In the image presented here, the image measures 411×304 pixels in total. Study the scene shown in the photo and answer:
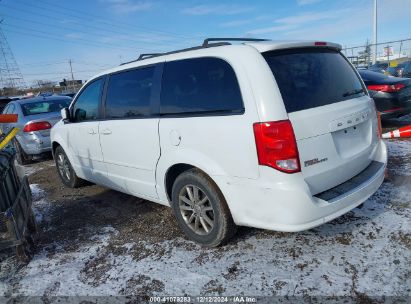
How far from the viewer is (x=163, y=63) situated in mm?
3682

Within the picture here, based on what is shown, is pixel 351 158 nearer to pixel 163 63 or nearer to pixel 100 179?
pixel 163 63

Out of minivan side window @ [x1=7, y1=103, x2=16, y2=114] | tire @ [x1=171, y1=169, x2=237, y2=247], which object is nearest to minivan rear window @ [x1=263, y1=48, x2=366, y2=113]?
tire @ [x1=171, y1=169, x2=237, y2=247]

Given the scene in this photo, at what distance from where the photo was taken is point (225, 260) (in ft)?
10.4

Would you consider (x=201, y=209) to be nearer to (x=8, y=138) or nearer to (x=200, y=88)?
(x=200, y=88)

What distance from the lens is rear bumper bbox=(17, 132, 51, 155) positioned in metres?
7.98

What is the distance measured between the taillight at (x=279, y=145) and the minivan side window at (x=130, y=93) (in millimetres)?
1483

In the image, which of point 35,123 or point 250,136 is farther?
point 35,123

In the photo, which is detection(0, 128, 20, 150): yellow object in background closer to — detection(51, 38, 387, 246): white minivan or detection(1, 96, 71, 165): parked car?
detection(51, 38, 387, 246): white minivan

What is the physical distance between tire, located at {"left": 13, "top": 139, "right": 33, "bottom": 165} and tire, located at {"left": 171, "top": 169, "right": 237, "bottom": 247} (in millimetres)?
6387

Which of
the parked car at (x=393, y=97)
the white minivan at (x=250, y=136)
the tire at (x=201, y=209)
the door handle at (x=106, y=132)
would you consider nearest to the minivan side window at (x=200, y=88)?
the white minivan at (x=250, y=136)

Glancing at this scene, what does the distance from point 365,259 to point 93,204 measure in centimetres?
361

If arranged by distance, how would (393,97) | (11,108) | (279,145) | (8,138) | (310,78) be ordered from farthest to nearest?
(11,108) < (393,97) < (8,138) < (310,78) < (279,145)

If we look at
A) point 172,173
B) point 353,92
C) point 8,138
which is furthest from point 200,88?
point 8,138

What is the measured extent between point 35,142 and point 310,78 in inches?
270
